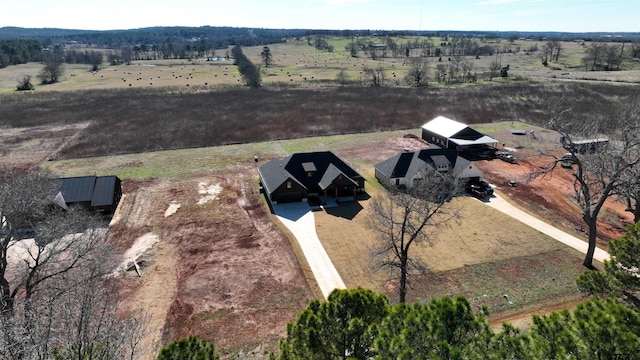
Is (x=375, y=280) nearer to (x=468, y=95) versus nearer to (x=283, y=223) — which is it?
(x=283, y=223)

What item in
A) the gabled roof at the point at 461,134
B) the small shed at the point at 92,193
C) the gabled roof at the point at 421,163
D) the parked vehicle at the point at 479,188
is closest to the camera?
the small shed at the point at 92,193

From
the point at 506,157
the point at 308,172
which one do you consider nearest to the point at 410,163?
the point at 308,172

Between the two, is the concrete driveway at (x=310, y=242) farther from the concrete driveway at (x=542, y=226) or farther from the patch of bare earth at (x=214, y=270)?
the concrete driveway at (x=542, y=226)

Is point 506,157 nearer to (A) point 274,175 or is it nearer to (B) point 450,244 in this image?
(B) point 450,244

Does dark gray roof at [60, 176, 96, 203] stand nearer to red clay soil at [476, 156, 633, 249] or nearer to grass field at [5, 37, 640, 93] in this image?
red clay soil at [476, 156, 633, 249]

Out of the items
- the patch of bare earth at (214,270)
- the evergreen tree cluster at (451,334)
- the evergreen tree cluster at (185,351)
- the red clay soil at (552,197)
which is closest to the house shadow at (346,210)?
the patch of bare earth at (214,270)

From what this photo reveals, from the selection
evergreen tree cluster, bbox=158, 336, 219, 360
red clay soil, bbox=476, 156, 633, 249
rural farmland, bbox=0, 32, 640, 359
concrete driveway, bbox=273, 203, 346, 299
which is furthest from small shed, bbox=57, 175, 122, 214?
red clay soil, bbox=476, 156, 633, 249

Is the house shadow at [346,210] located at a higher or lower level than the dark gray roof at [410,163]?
lower
